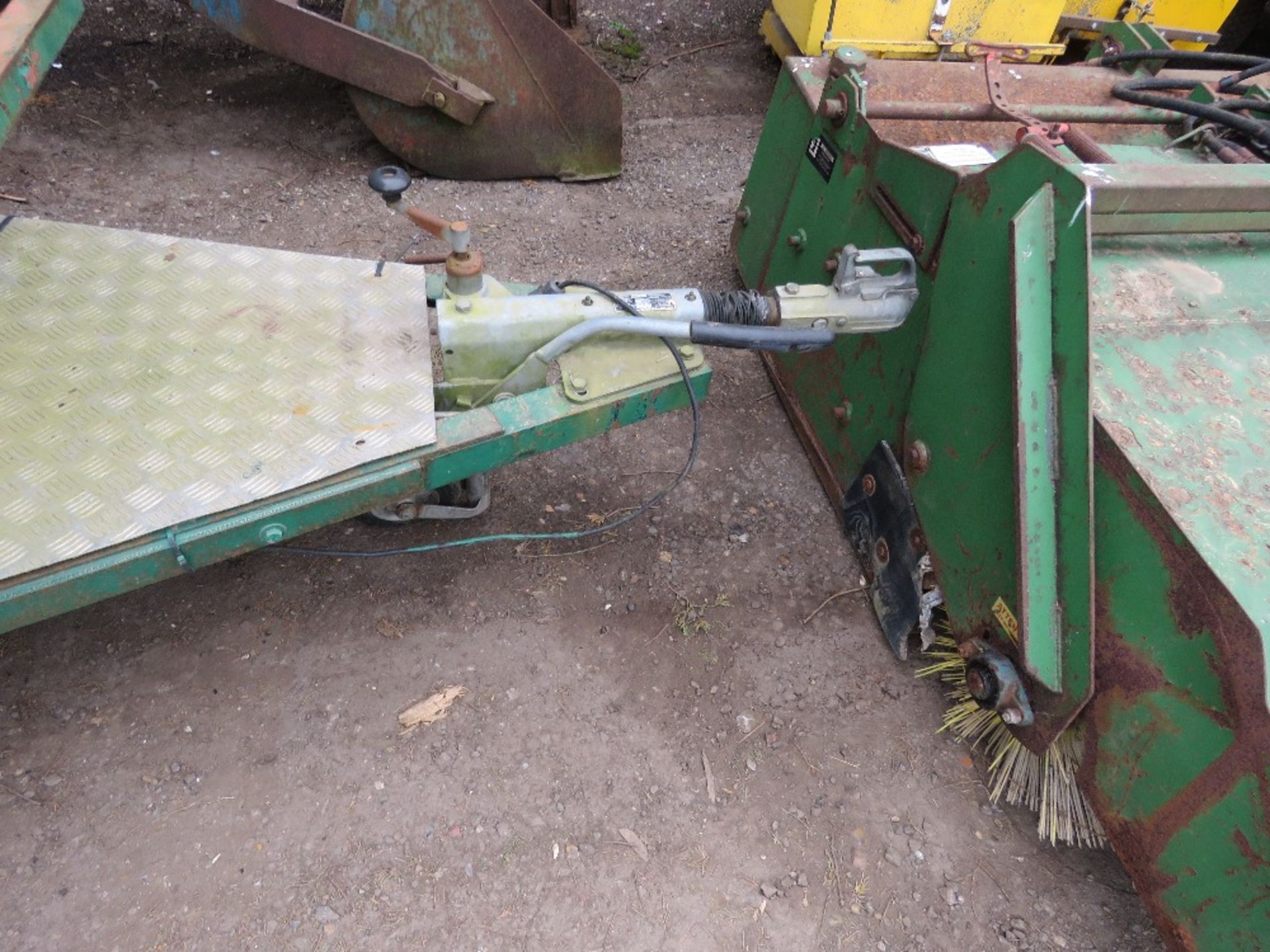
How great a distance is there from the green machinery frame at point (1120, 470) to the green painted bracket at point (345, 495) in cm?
66

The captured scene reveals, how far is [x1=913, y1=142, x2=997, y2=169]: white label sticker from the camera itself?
2248 millimetres

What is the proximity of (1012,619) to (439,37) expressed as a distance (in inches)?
131

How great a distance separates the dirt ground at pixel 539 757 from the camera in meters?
1.93

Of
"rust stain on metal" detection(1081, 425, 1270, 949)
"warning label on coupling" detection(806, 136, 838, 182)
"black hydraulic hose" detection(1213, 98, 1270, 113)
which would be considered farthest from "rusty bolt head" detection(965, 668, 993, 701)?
"black hydraulic hose" detection(1213, 98, 1270, 113)

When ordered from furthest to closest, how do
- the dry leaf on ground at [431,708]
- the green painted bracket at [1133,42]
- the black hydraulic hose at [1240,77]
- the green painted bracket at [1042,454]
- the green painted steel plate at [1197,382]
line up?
the green painted bracket at [1133,42] < the black hydraulic hose at [1240,77] < the dry leaf on ground at [431,708] < the green painted bracket at [1042,454] < the green painted steel plate at [1197,382]

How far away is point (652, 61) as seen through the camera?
201 inches

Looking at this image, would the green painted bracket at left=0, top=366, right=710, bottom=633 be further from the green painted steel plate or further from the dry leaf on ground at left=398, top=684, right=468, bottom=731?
the green painted steel plate

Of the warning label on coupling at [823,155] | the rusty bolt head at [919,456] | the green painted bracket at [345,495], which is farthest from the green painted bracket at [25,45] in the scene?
the rusty bolt head at [919,456]

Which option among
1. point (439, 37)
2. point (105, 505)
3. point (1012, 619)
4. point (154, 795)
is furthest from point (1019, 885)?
point (439, 37)

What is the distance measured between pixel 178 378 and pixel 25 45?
0.93 metres

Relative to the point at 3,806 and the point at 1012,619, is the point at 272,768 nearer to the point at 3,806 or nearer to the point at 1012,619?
the point at 3,806

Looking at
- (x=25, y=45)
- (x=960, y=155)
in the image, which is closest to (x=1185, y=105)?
(x=960, y=155)

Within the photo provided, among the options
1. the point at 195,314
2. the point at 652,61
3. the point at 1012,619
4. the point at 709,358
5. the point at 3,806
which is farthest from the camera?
the point at 652,61

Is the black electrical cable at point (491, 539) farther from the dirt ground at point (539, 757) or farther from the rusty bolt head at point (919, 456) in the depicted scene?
the rusty bolt head at point (919, 456)
